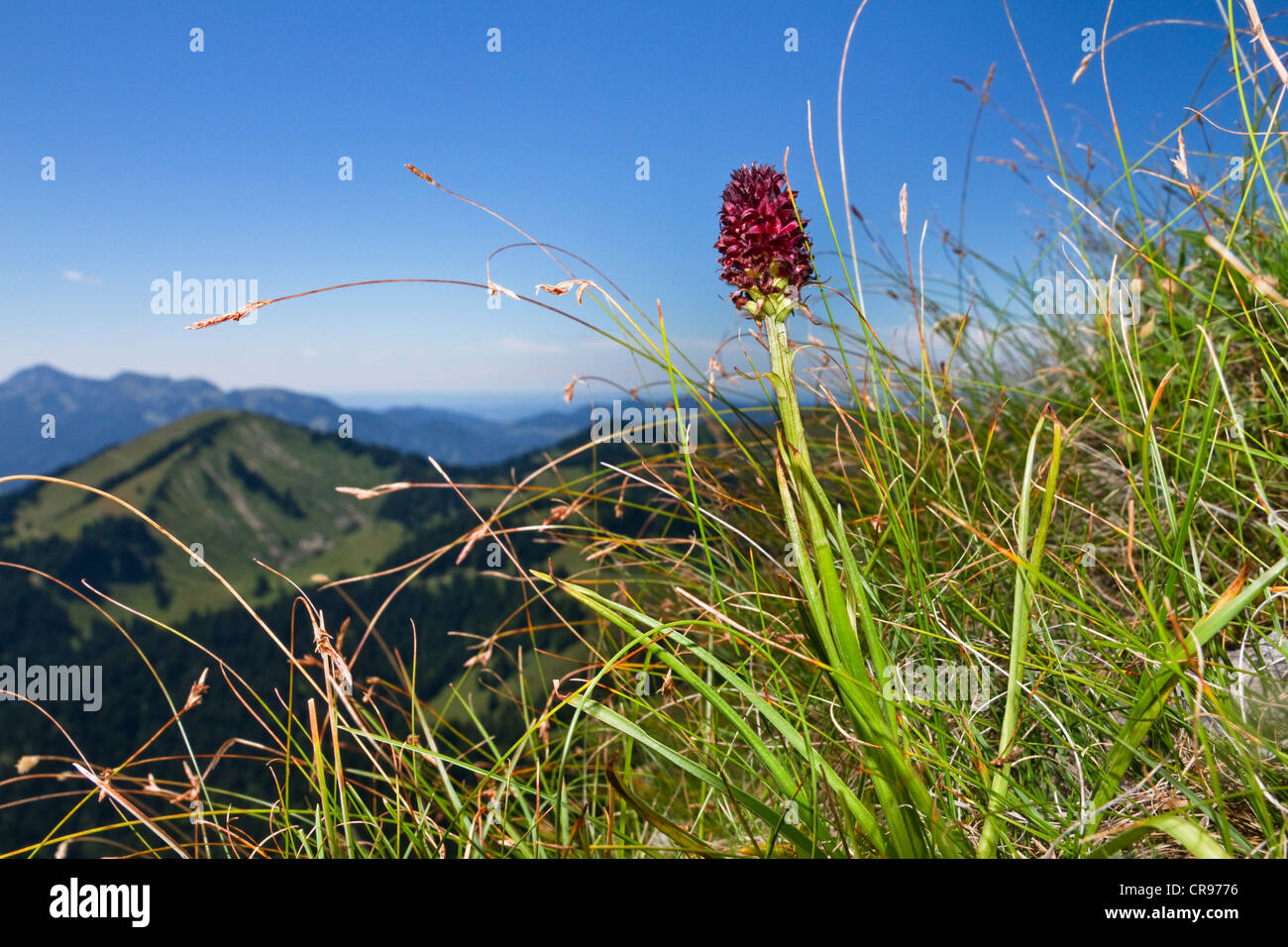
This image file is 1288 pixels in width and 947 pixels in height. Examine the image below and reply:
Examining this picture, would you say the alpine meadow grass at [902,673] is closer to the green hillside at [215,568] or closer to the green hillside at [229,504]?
the green hillside at [215,568]

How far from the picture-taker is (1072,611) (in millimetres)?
1736

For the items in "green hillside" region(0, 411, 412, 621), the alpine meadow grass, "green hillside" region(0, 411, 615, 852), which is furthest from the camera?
"green hillside" region(0, 411, 412, 621)

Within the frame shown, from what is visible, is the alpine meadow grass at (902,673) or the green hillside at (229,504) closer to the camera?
the alpine meadow grass at (902,673)

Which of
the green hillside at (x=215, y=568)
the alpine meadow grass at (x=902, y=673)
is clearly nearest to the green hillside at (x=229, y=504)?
the green hillside at (x=215, y=568)

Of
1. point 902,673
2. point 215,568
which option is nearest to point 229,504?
point 215,568

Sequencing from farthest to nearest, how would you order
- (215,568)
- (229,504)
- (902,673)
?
(229,504)
(215,568)
(902,673)

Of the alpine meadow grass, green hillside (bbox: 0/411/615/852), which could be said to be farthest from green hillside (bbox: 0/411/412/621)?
the alpine meadow grass

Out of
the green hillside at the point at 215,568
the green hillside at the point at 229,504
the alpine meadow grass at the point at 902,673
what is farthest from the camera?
the green hillside at the point at 229,504

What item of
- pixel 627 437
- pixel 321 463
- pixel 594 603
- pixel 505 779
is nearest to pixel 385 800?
pixel 505 779

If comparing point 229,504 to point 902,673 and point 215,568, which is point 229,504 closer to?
point 215,568

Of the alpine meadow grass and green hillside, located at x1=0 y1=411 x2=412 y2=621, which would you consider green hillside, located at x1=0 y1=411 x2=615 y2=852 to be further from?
the alpine meadow grass
